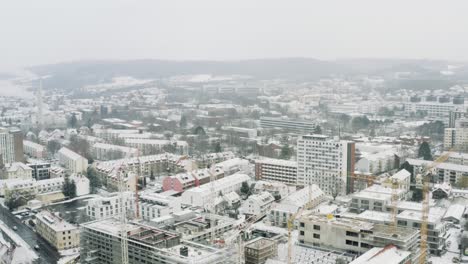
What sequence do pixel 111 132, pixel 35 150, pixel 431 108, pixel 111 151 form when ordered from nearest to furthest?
pixel 111 151
pixel 35 150
pixel 111 132
pixel 431 108

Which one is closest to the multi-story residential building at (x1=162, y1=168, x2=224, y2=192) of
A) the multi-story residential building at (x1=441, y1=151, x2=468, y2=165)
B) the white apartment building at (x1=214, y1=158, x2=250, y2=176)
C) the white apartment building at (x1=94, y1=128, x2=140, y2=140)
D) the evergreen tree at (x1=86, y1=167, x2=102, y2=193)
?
the white apartment building at (x1=214, y1=158, x2=250, y2=176)

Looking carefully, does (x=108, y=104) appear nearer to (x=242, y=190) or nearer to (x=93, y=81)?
(x=93, y=81)

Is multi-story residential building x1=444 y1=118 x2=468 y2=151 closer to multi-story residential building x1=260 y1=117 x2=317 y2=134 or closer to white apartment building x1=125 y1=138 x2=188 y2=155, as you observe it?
multi-story residential building x1=260 y1=117 x2=317 y2=134

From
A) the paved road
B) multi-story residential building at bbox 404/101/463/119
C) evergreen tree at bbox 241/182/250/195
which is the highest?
multi-story residential building at bbox 404/101/463/119

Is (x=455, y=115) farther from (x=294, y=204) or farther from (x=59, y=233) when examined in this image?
(x=59, y=233)

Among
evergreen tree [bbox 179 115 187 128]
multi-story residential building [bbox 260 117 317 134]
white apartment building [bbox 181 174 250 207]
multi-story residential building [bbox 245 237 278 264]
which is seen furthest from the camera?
evergreen tree [bbox 179 115 187 128]

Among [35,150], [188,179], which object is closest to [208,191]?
[188,179]

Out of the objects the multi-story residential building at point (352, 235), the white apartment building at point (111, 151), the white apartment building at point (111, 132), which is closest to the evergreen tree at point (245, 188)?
the multi-story residential building at point (352, 235)
